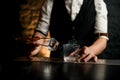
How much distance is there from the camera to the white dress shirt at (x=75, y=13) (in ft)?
7.30

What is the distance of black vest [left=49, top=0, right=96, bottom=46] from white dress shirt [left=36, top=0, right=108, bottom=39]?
0.12ft

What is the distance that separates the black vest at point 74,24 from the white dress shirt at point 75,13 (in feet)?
0.12

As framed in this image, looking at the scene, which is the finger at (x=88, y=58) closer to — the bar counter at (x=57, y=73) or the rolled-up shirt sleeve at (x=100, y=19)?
the bar counter at (x=57, y=73)

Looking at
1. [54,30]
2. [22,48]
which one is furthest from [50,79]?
[54,30]

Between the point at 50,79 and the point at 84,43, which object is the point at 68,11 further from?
the point at 50,79

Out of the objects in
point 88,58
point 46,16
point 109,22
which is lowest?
point 88,58

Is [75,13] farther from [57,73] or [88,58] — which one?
[57,73]

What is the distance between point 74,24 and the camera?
7.64 ft

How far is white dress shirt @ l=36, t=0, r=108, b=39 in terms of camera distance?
223cm

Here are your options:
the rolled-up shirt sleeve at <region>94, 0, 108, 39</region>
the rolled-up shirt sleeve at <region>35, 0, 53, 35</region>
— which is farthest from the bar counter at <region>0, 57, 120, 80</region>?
the rolled-up shirt sleeve at <region>35, 0, 53, 35</region>

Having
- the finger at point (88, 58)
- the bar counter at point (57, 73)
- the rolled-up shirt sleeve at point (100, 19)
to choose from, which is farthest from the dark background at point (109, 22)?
the bar counter at point (57, 73)

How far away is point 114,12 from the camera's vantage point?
123 inches

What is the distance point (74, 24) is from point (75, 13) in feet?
0.31

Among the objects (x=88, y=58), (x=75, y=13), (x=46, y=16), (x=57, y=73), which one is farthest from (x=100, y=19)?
(x=57, y=73)
